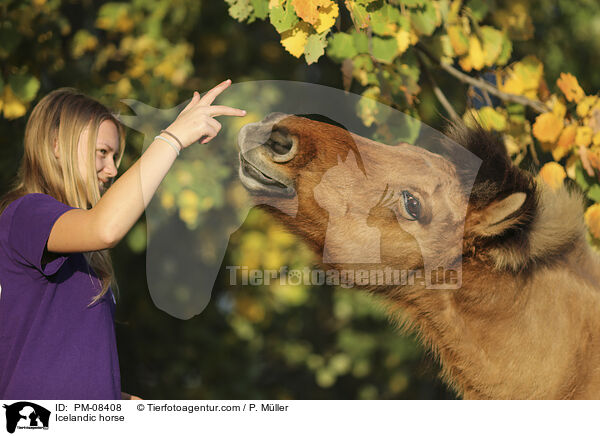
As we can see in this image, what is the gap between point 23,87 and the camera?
2.08 metres

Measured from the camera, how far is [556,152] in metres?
1.81

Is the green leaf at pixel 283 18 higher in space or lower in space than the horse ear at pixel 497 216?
higher

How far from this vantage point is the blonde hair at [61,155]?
132 centimetres

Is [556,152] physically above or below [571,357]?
above

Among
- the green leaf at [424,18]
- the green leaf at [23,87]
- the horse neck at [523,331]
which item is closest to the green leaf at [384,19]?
the green leaf at [424,18]

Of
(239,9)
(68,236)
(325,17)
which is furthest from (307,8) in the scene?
(68,236)

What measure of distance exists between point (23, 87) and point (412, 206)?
1.43 m

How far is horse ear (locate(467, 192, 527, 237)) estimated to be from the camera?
140 cm

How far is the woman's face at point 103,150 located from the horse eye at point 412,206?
2.36 feet

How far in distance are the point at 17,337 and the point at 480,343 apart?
1.08m

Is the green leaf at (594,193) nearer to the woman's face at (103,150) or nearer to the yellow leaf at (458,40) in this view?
the yellow leaf at (458,40)

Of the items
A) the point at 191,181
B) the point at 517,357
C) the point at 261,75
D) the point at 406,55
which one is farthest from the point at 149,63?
the point at 517,357

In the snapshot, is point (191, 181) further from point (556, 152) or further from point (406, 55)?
point (556, 152)
